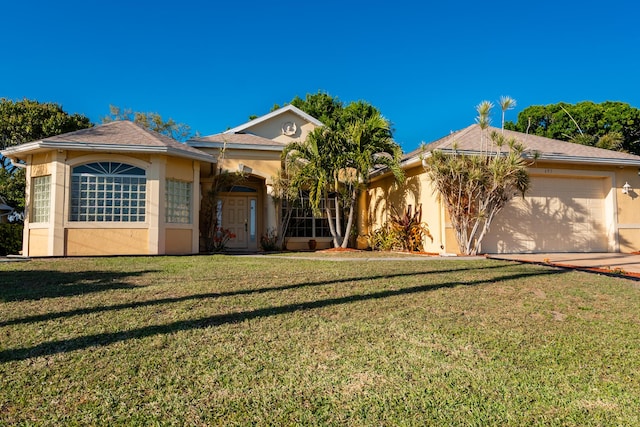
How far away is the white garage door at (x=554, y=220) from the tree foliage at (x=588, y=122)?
51.3 ft

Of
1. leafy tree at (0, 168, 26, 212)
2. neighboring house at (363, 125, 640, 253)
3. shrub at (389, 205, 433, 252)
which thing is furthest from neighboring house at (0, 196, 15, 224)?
neighboring house at (363, 125, 640, 253)

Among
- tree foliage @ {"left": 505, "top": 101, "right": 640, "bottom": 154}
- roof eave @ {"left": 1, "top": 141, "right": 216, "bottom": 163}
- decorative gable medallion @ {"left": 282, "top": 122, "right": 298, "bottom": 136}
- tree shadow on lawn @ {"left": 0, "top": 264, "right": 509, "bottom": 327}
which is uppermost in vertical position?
tree foliage @ {"left": 505, "top": 101, "right": 640, "bottom": 154}

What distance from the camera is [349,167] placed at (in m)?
13.5

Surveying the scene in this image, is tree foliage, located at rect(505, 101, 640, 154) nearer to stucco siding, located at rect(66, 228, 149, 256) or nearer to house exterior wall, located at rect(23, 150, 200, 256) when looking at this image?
house exterior wall, located at rect(23, 150, 200, 256)

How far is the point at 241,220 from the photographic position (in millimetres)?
16188

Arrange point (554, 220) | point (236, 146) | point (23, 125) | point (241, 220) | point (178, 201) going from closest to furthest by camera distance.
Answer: point (178, 201), point (554, 220), point (236, 146), point (241, 220), point (23, 125)

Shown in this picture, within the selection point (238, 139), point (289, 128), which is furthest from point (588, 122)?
point (238, 139)

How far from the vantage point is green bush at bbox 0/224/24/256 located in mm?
13516

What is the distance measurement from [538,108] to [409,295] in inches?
1230

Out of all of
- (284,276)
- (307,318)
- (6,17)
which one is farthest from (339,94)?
(307,318)

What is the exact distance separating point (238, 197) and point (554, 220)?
36.7 feet

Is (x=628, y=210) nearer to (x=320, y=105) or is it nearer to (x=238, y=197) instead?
(x=238, y=197)

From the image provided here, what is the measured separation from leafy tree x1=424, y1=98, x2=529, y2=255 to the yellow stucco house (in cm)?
50

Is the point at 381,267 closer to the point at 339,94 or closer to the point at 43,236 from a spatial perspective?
the point at 43,236
